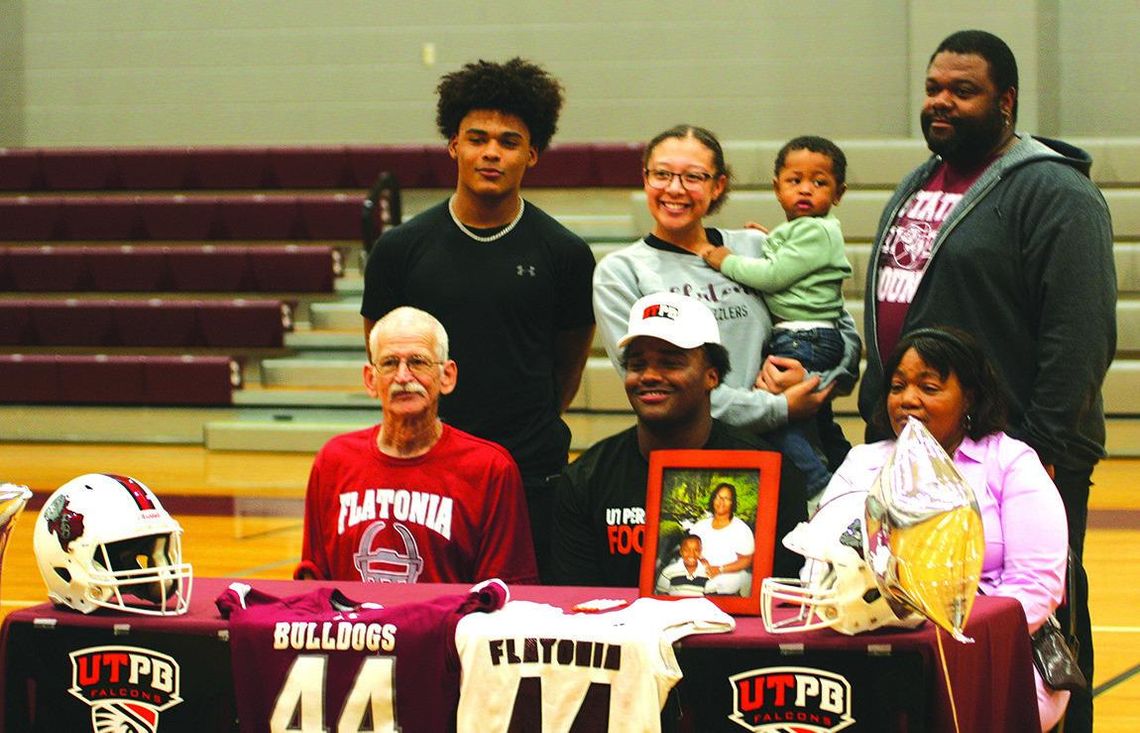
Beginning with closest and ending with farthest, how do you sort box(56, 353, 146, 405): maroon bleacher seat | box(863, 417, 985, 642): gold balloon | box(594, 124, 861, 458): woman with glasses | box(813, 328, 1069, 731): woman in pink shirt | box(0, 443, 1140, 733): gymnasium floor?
box(863, 417, 985, 642): gold balloon < box(813, 328, 1069, 731): woman in pink shirt < box(594, 124, 861, 458): woman with glasses < box(0, 443, 1140, 733): gymnasium floor < box(56, 353, 146, 405): maroon bleacher seat

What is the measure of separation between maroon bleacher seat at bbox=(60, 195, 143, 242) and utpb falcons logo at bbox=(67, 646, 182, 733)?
8.69m

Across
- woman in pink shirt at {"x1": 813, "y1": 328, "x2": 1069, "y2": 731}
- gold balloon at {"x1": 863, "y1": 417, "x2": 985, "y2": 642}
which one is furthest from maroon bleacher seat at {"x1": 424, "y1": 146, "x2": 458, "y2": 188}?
gold balloon at {"x1": 863, "y1": 417, "x2": 985, "y2": 642}

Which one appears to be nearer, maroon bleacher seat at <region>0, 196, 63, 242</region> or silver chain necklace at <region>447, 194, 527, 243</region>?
silver chain necklace at <region>447, 194, 527, 243</region>

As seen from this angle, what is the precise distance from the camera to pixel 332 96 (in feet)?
37.2

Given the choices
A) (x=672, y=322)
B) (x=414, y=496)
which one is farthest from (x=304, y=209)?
(x=672, y=322)

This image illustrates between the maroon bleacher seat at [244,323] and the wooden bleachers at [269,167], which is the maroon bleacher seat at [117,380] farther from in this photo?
the wooden bleachers at [269,167]

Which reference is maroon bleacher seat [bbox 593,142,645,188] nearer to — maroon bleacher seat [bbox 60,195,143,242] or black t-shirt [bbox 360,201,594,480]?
maroon bleacher seat [bbox 60,195,143,242]

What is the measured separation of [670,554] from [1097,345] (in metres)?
A: 1.05

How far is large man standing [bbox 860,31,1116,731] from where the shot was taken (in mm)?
3074

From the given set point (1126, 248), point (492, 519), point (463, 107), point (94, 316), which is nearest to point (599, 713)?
point (492, 519)

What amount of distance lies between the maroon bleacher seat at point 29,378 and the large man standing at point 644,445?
747 cm

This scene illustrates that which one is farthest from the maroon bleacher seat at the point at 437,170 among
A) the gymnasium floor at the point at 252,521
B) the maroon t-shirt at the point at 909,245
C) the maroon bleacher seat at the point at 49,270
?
the maroon t-shirt at the point at 909,245

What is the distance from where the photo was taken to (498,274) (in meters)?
3.48

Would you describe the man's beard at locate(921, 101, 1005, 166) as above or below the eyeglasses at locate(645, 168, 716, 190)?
above
